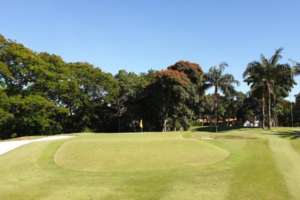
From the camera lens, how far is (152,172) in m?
12.8

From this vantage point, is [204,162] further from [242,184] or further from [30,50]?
[30,50]

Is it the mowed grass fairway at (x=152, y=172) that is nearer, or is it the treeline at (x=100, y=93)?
the mowed grass fairway at (x=152, y=172)

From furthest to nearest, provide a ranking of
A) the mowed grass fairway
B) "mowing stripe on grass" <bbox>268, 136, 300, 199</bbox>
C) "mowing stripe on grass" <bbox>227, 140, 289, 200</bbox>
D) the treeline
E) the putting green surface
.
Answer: the treeline, the putting green surface, "mowing stripe on grass" <bbox>268, 136, 300, 199</bbox>, the mowed grass fairway, "mowing stripe on grass" <bbox>227, 140, 289, 200</bbox>

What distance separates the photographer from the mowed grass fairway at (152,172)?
9.56 m

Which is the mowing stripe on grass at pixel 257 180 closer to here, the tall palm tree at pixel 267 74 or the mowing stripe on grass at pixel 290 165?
the mowing stripe on grass at pixel 290 165

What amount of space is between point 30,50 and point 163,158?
106ft

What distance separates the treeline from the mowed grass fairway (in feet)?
73.7

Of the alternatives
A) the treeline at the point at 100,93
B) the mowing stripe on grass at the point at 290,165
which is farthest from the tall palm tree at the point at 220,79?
the mowing stripe on grass at the point at 290,165

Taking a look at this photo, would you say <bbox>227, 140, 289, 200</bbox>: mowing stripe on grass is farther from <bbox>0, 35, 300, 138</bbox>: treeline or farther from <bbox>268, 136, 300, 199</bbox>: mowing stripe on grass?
<bbox>0, 35, 300, 138</bbox>: treeline

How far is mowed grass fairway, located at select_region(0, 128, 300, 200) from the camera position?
9562mm

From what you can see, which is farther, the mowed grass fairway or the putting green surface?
the putting green surface

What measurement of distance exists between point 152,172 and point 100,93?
126 feet

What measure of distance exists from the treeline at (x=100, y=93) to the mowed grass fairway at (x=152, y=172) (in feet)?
73.7

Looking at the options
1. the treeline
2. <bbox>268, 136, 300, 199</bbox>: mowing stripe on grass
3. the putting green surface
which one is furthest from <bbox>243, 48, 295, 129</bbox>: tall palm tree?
the putting green surface
